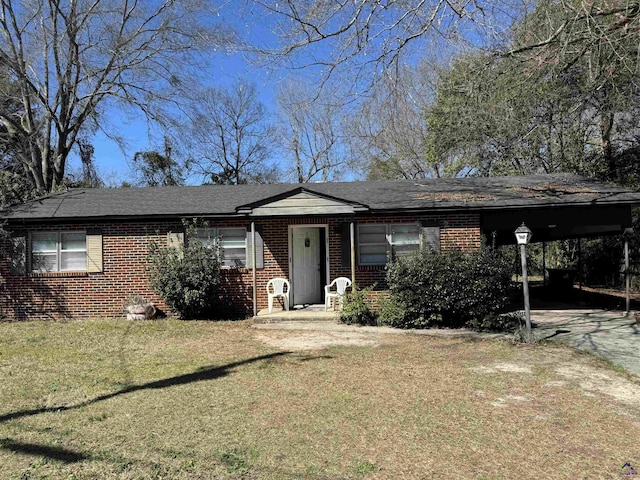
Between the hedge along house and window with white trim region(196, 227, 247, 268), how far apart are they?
0.03 m

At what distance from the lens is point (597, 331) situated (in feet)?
30.2

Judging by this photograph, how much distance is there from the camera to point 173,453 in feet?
12.8

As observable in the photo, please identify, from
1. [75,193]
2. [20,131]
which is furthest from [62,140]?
[75,193]

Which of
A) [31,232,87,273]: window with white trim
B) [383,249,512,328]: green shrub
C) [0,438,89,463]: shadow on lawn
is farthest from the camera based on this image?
[31,232,87,273]: window with white trim

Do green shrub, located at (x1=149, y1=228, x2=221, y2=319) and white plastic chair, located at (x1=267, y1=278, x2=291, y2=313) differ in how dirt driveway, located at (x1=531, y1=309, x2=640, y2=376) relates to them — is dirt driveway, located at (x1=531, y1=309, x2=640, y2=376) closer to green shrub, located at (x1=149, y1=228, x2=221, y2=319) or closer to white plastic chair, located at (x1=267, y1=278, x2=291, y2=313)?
white plastic chair, located at (x1=267, y1=278, x2=291, y2=313)

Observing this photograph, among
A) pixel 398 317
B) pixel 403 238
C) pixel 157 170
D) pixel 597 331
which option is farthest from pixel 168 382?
pixel 157 170

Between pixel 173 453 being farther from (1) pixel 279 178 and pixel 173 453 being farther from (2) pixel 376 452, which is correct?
(1) pixel 279 178

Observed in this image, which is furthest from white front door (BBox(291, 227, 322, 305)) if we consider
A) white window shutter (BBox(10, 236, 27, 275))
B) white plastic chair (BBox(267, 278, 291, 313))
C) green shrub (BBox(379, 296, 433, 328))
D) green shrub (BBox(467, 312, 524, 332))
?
white window shutter (BBox(10, 236, 27, 275))

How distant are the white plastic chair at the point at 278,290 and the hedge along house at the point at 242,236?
0.21 metres

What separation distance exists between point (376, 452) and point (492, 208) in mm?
8486

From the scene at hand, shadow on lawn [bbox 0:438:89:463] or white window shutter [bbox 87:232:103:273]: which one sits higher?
white window shutter [bbox 87:232:103:273]

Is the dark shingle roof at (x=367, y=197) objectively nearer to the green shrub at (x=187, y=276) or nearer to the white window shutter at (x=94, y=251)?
the white window shutter at (x=94, y=251)

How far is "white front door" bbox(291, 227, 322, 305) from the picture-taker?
12.5 meters

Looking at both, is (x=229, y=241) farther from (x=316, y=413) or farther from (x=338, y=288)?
(x=316, y=413)
